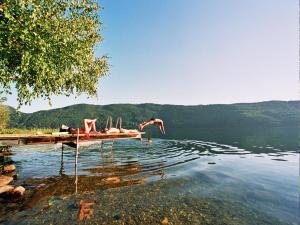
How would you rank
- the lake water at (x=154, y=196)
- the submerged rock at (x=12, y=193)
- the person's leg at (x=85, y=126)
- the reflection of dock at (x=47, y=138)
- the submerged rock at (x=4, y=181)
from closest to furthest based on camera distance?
1. the lake water at (x=154, y=196)
2. the submerged rock at (x=12, y=193)
3. the submerged rock at (x=4, y=181)
4. the reflection of dock at (x=47, y=138)
5. the person's leg at (x=85, y=126)

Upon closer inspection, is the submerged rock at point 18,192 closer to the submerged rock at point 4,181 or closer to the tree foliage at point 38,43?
the submerged rock at point 4,181

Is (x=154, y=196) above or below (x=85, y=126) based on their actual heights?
below

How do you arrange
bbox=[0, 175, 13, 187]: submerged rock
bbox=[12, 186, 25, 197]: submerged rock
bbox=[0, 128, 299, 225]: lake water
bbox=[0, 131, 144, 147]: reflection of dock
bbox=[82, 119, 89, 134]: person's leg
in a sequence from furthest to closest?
bbox=[82, 119, 89, 134]: person's leg → bbox=[0, 131, 144, 147]: reflection of dock → bbox=[0, 175, 13, 187]: submerged rock → bbox=[12, 186, 25, 197]: submerged rock → bbox=[0, 128, 299, 225]: lake water

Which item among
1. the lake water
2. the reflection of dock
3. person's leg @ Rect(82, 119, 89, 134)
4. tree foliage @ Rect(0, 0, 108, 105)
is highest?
tree foliage @ Rect(0, 0, 108, 105)

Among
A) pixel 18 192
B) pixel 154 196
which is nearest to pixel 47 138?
pixel 18 192

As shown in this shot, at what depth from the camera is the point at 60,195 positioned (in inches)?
609

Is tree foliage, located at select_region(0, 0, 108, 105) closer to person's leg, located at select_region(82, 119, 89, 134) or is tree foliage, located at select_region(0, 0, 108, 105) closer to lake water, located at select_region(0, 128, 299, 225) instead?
person's leg, located at select_region(82, 119, 89, 134)

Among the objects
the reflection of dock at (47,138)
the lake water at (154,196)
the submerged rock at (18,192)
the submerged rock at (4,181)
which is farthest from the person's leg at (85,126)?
the submerged rock at (18,192)

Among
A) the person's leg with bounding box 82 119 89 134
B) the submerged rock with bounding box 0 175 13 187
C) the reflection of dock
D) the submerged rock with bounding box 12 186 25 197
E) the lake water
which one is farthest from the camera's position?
the person's leg with bounding box 82 119 89 134

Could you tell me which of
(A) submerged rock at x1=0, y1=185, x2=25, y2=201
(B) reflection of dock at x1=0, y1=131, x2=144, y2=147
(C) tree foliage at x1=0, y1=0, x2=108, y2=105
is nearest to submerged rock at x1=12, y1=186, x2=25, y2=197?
(A) submerged rock at x1=0, y1=185, x2=25, y2=201

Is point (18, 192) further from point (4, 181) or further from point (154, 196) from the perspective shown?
point (154, 196)

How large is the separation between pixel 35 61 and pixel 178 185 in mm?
13733

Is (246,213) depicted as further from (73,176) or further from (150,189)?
(73,176)

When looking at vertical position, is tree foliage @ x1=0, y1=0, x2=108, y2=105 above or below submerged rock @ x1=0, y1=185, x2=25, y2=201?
above
